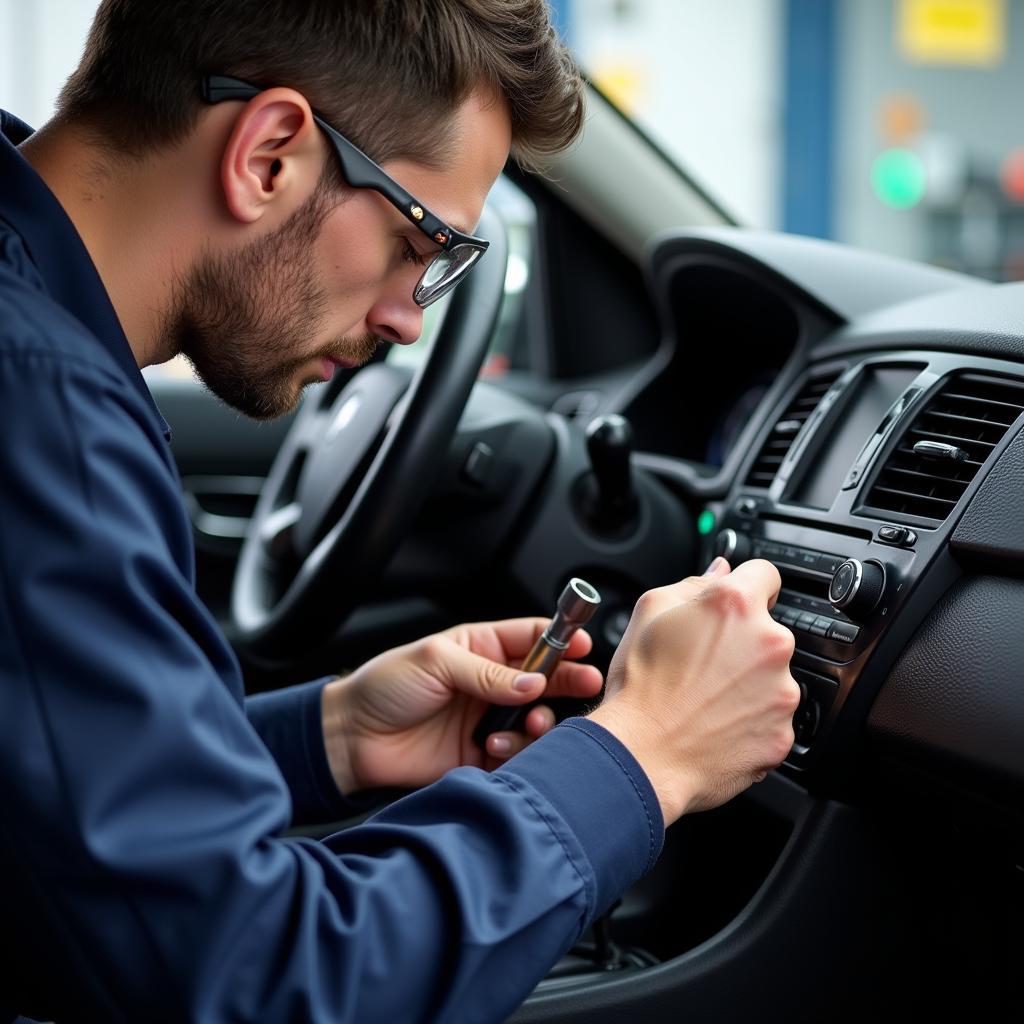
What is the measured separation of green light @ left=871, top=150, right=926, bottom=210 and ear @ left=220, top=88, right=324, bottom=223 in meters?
6.40

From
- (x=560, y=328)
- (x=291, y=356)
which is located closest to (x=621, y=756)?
(x=291, y=356)

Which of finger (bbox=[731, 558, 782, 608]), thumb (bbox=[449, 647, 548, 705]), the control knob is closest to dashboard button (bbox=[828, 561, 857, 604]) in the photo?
the control knob

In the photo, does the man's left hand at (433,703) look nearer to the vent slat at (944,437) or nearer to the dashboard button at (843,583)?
the dashboard button at (843,583)

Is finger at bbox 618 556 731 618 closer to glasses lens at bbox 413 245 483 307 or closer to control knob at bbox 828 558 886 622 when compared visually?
control knob at bbox 828 558 886 622

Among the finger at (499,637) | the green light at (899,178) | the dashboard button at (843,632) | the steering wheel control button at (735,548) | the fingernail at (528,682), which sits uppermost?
the green light at (899,178)

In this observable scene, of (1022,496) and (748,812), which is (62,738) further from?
(748,812)

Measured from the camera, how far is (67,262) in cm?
76

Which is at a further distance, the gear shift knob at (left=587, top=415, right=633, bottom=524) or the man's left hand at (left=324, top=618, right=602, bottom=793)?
the gear shift knob at (left=587, top=415, right=633, bottom=524)

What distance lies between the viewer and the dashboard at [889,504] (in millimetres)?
958

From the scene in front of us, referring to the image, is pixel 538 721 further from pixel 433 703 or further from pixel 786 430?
pixel 786 430

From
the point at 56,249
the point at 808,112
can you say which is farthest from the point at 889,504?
the point at 808,112

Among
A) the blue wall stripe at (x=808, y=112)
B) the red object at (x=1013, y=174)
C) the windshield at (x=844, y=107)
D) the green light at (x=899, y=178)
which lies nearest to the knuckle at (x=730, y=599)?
the windshield at (x=844, y=107)

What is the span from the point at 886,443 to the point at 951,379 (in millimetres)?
76

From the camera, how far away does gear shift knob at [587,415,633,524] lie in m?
1.36
